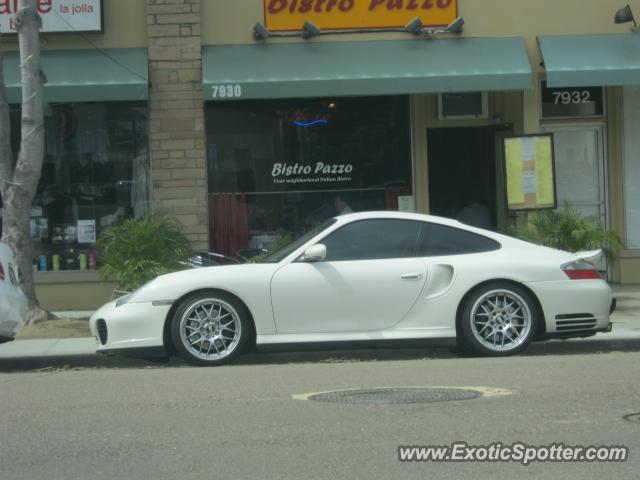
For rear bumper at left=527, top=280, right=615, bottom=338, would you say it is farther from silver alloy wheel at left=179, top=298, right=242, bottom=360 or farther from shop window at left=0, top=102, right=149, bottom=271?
shop window at left=0, top=102, right=149, bottom=271

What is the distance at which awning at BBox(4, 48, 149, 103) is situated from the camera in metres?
13.6

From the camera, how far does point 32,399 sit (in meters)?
7.64

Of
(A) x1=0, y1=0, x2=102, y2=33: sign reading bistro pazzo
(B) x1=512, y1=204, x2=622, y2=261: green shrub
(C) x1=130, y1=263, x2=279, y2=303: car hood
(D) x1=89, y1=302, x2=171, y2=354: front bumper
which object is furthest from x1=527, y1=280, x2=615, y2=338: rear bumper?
(A) x1=0, y1=0, x2=102, y2=33: sign reading bistro pazzo

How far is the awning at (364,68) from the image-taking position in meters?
13.7

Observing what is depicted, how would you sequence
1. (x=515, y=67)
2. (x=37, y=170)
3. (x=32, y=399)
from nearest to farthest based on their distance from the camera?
(x=32, y=399), (x=37, y=170), (x=515, y=67)

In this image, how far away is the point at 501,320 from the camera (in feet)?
29.9

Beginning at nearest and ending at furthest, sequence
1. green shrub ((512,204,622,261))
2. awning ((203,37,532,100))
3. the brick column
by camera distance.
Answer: green shrub ((512,204,622,261)) < awning ((203,37,532,100)) < the brick column

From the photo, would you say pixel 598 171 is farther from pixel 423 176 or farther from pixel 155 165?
pixel 155 165

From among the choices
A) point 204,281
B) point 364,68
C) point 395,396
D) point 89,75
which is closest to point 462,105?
point 364,68

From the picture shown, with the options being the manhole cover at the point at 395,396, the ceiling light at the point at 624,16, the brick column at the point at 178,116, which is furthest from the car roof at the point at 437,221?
the ceiling light at the point at 624,16

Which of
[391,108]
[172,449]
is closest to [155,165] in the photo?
[391,108]

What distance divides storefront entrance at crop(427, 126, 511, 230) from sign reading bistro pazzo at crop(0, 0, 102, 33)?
549cm

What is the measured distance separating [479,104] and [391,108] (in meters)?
1.50

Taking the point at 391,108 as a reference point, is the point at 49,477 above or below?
below
